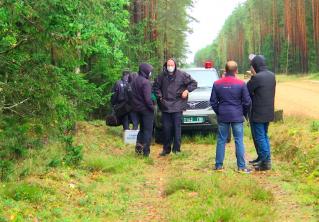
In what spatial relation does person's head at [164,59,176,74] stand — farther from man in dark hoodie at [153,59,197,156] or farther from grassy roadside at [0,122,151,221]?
grassy roadside at [0,122,151,221]

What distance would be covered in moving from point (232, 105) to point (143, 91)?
2.47 meters

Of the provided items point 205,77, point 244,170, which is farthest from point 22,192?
point 205,77

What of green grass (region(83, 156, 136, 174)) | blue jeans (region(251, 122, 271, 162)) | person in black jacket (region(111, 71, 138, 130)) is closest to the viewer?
blue jeans (region(251, 122, 271, 162))

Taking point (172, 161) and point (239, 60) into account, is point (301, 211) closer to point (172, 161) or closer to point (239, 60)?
point (172, 161)

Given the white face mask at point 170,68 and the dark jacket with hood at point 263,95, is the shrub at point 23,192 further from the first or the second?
the white face mask at point 170,68

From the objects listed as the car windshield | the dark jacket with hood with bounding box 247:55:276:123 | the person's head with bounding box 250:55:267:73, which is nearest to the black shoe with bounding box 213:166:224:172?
the dark jacket with hood with bounding box 247:55:276:123

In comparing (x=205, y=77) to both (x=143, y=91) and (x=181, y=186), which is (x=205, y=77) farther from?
(x=181, y=186)

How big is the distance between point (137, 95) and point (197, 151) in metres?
2.05

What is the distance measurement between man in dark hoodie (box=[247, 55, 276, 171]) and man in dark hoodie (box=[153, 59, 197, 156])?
2207mm

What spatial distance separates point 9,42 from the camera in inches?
289

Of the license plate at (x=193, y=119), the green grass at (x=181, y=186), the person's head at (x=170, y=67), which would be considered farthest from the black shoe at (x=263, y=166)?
the license plate at (x=193, y=119)

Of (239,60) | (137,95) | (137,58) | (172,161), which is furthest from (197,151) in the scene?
(239,60)

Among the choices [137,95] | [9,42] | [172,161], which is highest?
[9,42]

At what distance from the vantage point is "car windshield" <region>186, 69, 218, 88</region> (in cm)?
1366
